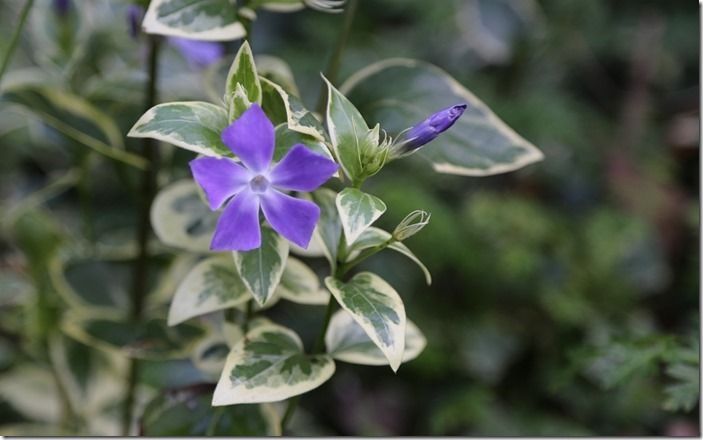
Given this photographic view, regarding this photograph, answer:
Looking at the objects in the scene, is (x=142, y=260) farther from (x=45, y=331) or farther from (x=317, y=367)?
(x=317, y=367)

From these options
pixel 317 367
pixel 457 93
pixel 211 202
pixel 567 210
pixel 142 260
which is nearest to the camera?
pixel 211 202

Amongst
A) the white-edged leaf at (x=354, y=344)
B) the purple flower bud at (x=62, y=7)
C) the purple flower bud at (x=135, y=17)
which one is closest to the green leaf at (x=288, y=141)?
the white-edged leaf at (x=354, y=344)

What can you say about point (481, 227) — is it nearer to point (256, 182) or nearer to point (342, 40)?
point (342, 40)

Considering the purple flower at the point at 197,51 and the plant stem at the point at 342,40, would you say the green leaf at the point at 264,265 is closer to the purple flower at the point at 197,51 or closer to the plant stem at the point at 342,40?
the plant stem at the point at 342,40

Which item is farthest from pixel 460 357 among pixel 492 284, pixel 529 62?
pixel 529 62

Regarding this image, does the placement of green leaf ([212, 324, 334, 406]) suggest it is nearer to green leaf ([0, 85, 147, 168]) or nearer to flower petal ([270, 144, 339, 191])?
flower petal ([270, 144, 339, 191])

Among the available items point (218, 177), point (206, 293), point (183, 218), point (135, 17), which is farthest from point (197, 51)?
point (218, 177)

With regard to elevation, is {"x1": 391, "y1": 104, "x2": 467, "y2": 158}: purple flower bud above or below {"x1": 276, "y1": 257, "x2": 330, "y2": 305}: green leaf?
above

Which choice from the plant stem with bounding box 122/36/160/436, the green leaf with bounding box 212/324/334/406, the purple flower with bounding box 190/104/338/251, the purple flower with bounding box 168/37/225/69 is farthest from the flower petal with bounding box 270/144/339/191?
the purple flower with bounding box 168/37/225/69
